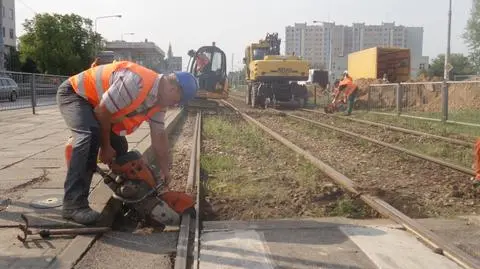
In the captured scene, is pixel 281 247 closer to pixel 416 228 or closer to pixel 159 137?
pixel 416 228

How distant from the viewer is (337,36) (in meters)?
95.0

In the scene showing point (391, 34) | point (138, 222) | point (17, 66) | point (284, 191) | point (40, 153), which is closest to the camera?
point (138, 222)

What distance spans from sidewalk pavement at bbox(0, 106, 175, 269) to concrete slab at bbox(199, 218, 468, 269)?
114 cm

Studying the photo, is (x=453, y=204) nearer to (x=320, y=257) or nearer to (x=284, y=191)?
(x=284, y=191)

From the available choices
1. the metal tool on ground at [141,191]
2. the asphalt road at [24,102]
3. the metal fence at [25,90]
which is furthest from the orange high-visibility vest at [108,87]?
the asphalt road at [24,102]

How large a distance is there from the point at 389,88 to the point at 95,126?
61.4 feet

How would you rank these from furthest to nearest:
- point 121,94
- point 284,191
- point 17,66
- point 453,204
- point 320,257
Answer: point 17,66 < point 284,191 < point 453,204 < point 121,94 < point 320,257

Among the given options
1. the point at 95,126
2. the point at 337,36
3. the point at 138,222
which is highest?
the point at 337,36

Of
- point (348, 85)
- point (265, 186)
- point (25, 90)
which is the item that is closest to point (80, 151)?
point (265, 186)

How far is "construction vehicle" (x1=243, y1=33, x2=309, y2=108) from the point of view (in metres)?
26.1

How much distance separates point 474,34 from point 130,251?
56.9 m

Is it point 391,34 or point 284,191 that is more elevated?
point 391,34

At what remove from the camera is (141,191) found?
470 cm

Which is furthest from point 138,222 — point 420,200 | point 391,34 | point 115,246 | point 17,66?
point 391,34
